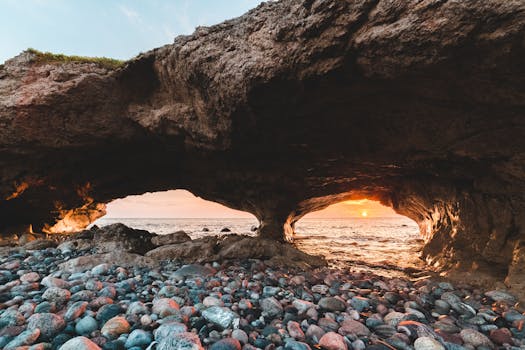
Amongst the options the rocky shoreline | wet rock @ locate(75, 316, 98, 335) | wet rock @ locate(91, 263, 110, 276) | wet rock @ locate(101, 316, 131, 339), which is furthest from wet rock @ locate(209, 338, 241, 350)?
wet rock @ locate(91, 263, 110, 276)

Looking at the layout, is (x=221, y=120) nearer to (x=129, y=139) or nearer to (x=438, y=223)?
(x=129, y=139)

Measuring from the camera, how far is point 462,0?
3115mm

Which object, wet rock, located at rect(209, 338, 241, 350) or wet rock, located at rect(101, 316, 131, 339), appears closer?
wet rock, located at rect(209, 338, 241, 350)

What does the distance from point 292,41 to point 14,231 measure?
1134 centimetres

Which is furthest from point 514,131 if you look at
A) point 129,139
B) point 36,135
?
point 36,135

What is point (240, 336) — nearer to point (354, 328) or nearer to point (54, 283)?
point (354, 328)

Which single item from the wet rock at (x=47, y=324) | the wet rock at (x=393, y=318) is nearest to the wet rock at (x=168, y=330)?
the wet rock at (x=47, y=324)

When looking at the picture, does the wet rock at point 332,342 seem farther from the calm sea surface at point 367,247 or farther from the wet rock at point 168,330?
the calm sea surface at point 367,247

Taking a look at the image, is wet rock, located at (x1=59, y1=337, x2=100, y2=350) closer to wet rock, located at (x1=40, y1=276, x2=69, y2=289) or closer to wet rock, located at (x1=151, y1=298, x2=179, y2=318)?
wet rock, located at (x1=151, y1=298, x2=179, y2=318)

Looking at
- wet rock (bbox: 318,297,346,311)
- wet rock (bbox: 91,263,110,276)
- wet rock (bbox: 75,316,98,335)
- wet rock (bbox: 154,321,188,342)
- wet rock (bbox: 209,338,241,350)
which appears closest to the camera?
wet rock (bbox: 209,338,241,350)

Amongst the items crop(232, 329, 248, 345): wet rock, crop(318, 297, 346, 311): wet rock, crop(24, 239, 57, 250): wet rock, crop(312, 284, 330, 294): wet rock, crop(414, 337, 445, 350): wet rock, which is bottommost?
crop(24, 239, 57, 250): wet rock

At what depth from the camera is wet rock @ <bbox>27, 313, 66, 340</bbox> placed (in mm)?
2266

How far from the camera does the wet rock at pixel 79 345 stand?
78.5 inches

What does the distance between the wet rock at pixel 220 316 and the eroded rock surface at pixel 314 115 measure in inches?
150
